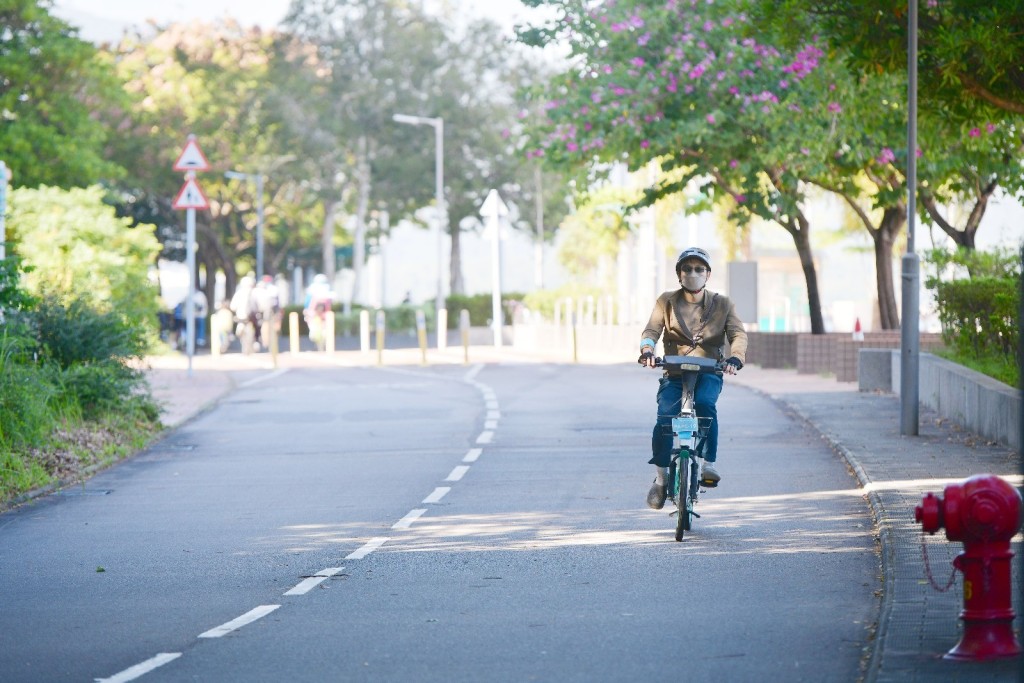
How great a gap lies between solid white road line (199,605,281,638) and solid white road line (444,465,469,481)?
6194mm

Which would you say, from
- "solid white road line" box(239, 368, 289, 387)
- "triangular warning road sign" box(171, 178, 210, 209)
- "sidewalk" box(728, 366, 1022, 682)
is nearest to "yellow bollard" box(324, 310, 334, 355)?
"solid white road line" box(239, 368, 289, 387)

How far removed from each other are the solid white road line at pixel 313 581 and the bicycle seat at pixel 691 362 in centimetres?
235

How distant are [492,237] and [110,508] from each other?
35177 mm

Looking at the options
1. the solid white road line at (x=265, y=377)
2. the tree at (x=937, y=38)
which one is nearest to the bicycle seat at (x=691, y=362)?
the tree at (x=937, y=38)

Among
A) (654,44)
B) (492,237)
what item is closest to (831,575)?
(654,44)

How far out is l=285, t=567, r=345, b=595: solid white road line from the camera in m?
9.90

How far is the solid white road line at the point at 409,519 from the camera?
41.3 feet

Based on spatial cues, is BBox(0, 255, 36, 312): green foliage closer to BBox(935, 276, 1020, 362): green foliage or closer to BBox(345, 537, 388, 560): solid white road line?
BBox(345, 537, 388, 560): solid white road line

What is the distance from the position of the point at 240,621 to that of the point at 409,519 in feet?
13.1

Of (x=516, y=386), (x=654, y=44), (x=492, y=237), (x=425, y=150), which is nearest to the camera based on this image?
(x=516, y=386)

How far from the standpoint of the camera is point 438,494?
566 inches

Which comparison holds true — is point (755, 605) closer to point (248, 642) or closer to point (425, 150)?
point (248, 642)

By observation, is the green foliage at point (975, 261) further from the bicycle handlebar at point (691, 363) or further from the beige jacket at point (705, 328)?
the bicycle handlebar at point (691, 363)

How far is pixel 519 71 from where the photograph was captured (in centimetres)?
8194
